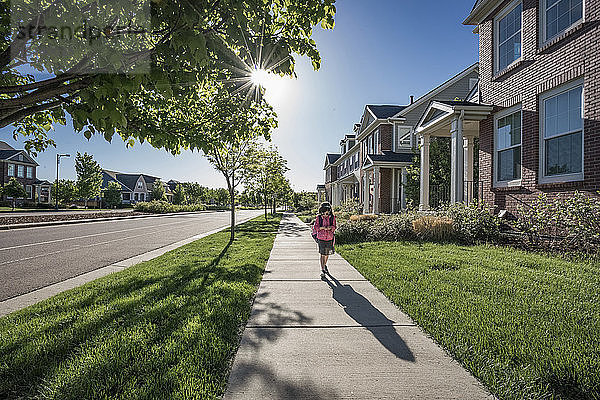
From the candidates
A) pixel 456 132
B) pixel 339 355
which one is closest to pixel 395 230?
pixel 456 132

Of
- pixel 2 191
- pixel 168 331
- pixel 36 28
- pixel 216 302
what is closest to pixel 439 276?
pixel 216 302

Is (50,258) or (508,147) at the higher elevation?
(508,147)

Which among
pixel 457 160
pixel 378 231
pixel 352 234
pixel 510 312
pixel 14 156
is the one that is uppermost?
pixel 14 156

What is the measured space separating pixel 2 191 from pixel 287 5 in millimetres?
55683

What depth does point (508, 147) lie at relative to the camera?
32.3ft

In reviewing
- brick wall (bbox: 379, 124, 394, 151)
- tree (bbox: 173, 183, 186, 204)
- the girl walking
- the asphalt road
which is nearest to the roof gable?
tree (bbox: 173, 183, 186, 204)

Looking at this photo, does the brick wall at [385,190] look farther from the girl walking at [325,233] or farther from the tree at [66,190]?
the tree at [66,190]

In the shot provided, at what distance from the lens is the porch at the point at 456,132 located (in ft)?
34.8

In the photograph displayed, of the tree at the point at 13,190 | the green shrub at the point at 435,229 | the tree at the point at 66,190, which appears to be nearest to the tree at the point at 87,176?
the tree at the point at 66,190

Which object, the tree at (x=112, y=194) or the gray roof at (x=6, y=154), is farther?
the tree at (x=112, y=194)

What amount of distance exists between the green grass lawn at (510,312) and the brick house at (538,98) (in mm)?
2659

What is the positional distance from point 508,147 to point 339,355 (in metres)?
9.49

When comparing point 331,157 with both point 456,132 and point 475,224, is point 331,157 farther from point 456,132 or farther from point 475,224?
point 475,224

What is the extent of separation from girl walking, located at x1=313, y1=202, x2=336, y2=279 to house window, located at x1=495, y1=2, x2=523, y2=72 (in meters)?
7.98
